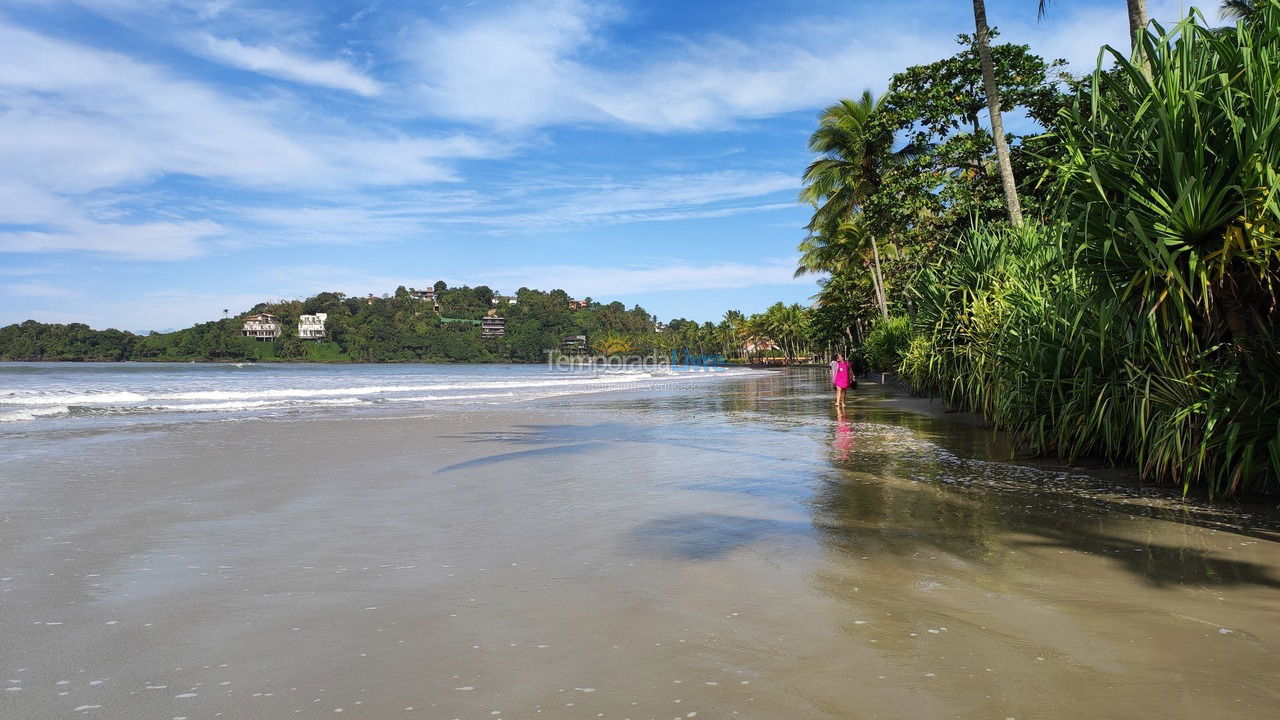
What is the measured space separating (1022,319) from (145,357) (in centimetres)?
14368

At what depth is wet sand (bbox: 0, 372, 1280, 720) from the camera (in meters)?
2.87

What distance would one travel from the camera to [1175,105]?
5.71 m

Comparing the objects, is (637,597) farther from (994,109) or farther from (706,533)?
(994,109)

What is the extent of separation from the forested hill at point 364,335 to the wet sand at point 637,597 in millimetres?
136755

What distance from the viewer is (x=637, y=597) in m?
4.05

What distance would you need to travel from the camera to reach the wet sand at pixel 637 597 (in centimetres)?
287

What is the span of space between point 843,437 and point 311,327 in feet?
512


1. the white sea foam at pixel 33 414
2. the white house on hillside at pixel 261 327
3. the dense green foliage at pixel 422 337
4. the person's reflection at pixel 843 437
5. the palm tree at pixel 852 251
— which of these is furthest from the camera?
the white house on hillside at pixel 261 327

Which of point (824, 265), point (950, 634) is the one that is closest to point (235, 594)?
point (950, 634)

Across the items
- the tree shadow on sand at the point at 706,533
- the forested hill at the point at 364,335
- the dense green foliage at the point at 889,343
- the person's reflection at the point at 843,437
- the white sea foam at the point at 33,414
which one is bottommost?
the white sea foam at the point at 33,414

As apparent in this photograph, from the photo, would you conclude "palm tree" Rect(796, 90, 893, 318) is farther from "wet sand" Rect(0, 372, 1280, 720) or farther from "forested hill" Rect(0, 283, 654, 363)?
"forested hill" Rect(0, 283, 654, 363)

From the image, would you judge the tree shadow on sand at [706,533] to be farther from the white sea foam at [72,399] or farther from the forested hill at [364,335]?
the forested hill at [364,335]

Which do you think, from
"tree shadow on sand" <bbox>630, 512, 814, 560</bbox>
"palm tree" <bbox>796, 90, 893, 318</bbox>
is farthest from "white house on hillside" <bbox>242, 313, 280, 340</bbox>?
"tree shadow on sand" <bbox>630, 512, 814, 560</bbox>

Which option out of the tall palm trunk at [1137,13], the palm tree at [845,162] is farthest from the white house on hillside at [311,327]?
the tall palm trunk at [1137,13]
